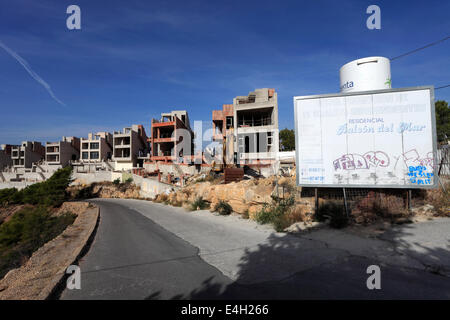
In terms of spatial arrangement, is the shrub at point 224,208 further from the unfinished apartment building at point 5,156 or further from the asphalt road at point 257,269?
the unfinished apartment building at point 5,156

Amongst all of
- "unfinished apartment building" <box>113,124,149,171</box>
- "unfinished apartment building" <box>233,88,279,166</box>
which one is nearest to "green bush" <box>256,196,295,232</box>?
"unfinished apartment building" <box>233,88,279,166</box>

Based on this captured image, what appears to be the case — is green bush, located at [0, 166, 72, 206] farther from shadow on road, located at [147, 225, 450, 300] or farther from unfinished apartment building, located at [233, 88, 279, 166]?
shadow on road, located at [147, 225, 450, 300]

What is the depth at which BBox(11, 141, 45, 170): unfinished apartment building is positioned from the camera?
58.7 metres

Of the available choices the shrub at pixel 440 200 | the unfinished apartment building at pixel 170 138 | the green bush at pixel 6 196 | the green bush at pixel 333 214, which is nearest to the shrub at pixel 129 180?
the unfinished apartment building at pixel 170 138

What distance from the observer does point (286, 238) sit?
6.44m

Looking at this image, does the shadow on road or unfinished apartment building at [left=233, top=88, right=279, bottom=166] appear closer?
the shadow on road

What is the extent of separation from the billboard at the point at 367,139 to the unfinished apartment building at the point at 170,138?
32.4 metres

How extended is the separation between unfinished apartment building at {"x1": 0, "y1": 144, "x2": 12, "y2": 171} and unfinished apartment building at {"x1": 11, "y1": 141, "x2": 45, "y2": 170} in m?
2.48

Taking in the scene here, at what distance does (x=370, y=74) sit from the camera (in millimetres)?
9156

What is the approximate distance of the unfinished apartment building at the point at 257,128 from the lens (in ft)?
90.1

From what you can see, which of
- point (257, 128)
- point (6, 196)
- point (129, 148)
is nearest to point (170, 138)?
point (129, 148)

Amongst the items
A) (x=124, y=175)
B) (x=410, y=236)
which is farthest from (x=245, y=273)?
(x=124, y=175)

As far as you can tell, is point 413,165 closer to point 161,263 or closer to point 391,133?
point 391,133

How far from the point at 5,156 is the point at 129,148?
145 feet
